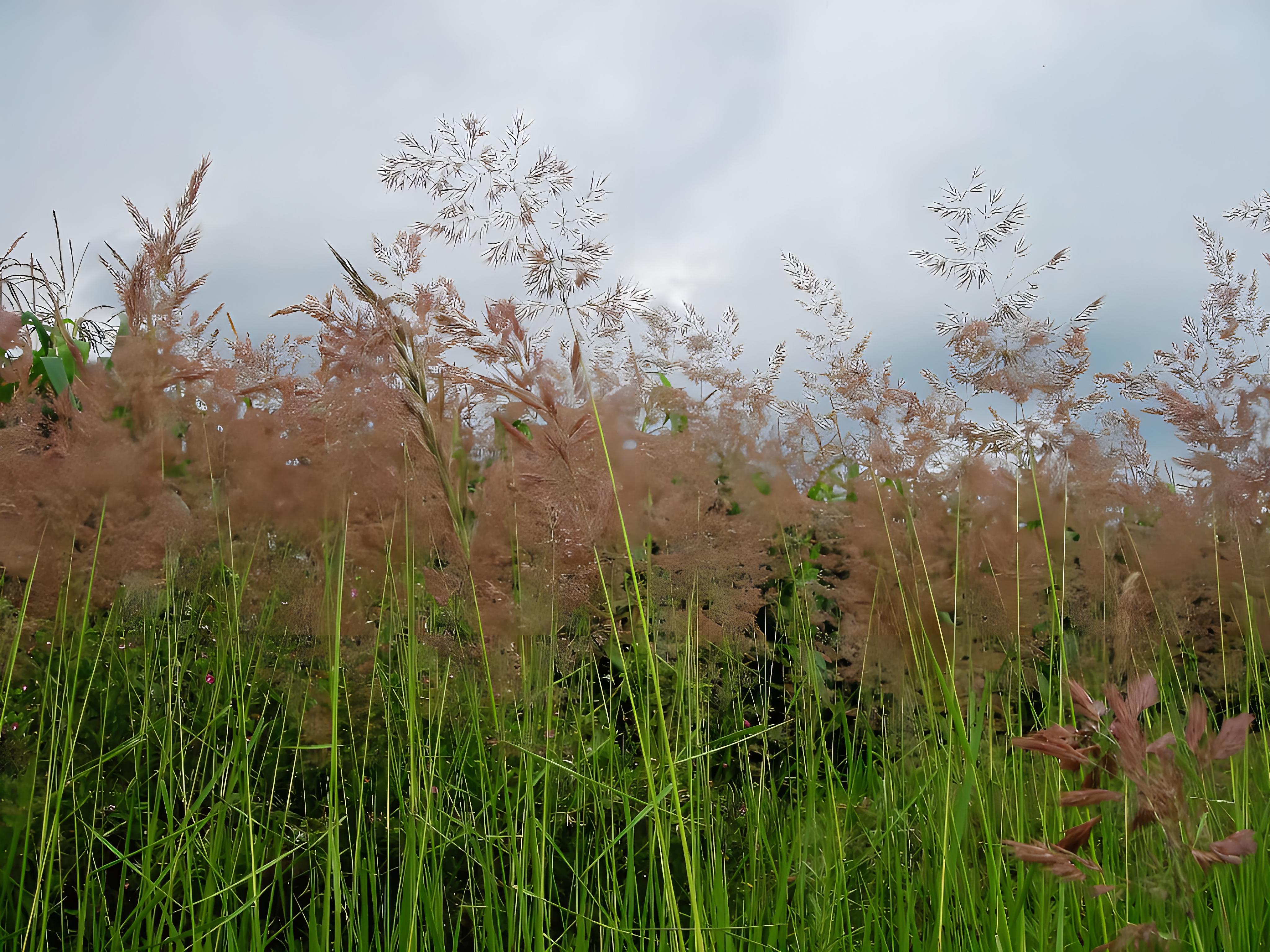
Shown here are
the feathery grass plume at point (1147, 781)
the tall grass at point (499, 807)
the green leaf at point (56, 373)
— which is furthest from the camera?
the green leaf at point (56, 373)

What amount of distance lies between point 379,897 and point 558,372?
128 cm

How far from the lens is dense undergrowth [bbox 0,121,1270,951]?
1.67 m

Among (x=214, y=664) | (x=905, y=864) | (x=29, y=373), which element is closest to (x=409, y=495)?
(x=214, y=664)

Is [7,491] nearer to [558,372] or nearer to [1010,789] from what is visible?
[558,372]

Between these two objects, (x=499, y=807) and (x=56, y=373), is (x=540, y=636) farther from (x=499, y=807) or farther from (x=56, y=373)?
(x=56, y=373)

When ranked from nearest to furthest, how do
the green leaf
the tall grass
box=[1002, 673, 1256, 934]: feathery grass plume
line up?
box=[1002, 673, 1256, 934]: feathery grass plume < the tall grass < the green leaf

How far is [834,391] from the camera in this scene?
217 centimetres

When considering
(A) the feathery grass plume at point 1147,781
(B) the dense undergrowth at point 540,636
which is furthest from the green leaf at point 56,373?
(A) the feathery grass plume at point 1147,781

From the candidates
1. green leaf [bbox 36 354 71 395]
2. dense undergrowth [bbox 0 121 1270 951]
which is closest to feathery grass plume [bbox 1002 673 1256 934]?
dense undergrowth [bbox 0 121 1270 951]

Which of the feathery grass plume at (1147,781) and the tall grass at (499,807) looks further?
the tall grass at (499,807)

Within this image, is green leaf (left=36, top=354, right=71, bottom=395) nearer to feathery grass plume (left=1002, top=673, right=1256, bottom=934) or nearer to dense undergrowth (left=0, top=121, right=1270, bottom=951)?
dense undergrowth (left=0, top=121, right=1270, bottom=951)

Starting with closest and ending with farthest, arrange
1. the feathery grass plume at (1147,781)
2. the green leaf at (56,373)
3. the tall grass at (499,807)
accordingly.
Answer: the feathery grass plume at (1147,781) → the tall grass at (499,807) → the green leaf at (56,373)

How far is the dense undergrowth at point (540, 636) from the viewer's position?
5.49 feet

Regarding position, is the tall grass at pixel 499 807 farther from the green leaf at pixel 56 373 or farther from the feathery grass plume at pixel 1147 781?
the green leaf at pixel 56 373
